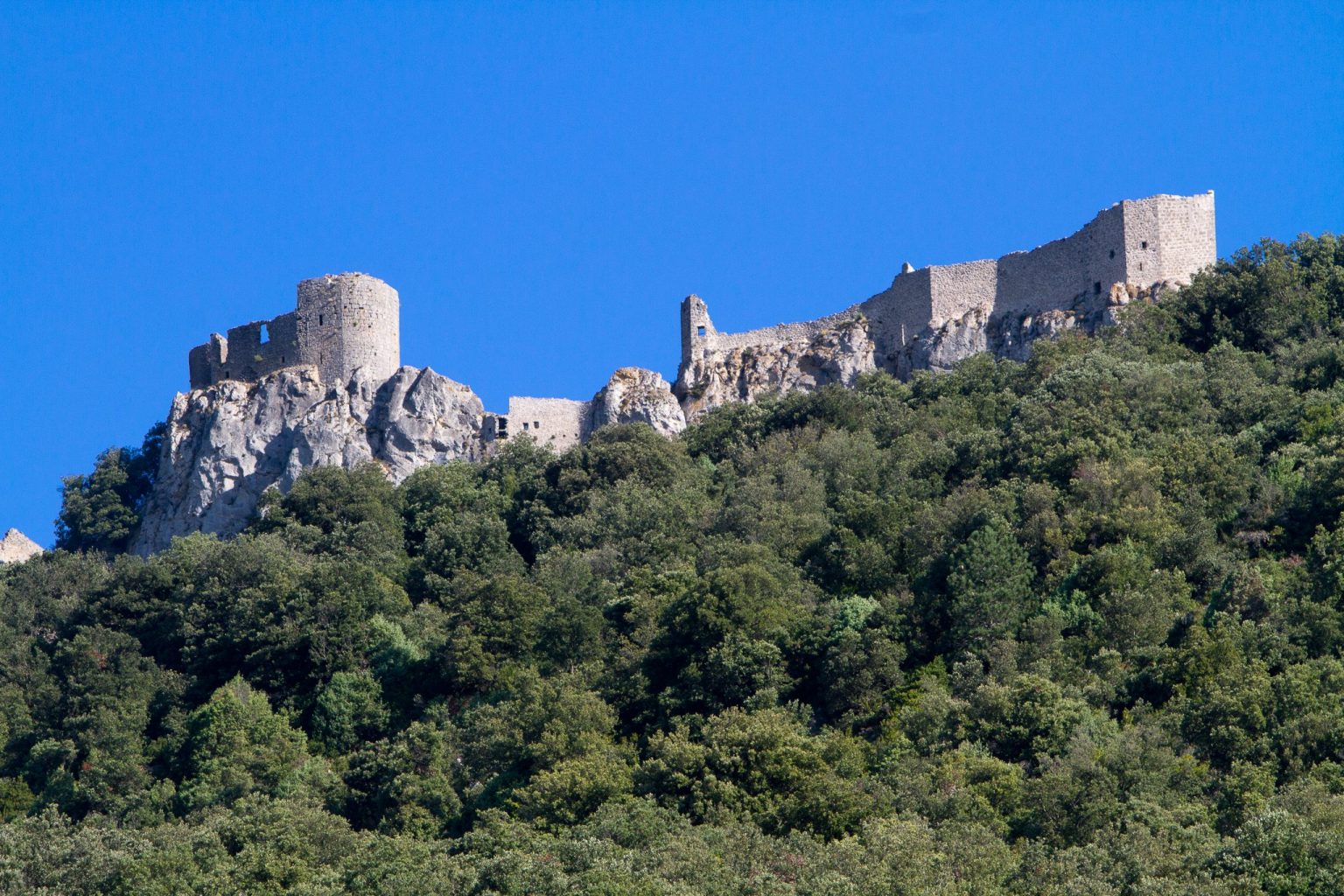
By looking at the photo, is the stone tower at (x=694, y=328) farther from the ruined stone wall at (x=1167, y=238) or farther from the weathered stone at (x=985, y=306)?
the ruined stone wall at (x=1167, y=238)

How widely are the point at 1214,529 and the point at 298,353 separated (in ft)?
107

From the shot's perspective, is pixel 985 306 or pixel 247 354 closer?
pixel 985 306

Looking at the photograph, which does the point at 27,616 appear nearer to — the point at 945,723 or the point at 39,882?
the point at 39,882

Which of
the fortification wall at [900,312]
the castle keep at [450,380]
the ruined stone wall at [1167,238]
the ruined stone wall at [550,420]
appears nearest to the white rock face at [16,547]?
the castle keep at [450,380]

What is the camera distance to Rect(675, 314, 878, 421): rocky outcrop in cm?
6431

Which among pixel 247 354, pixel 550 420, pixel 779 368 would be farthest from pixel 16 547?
pixel 779 368

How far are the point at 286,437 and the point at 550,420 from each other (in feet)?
26.0

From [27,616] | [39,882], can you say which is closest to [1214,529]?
[39,882]

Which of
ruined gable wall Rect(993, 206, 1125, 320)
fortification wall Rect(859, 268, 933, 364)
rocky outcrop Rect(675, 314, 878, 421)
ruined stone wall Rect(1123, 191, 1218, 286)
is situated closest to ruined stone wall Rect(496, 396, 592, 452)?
rocky outcrop Rect(675, 314, 878, 421)

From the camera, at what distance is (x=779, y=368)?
65.4 metres

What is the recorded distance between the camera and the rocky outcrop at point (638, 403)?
6475 centimetres

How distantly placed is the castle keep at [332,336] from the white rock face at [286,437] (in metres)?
0.85

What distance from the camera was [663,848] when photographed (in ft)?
112

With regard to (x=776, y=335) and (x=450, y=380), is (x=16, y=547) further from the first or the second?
(x=776, y=335)
